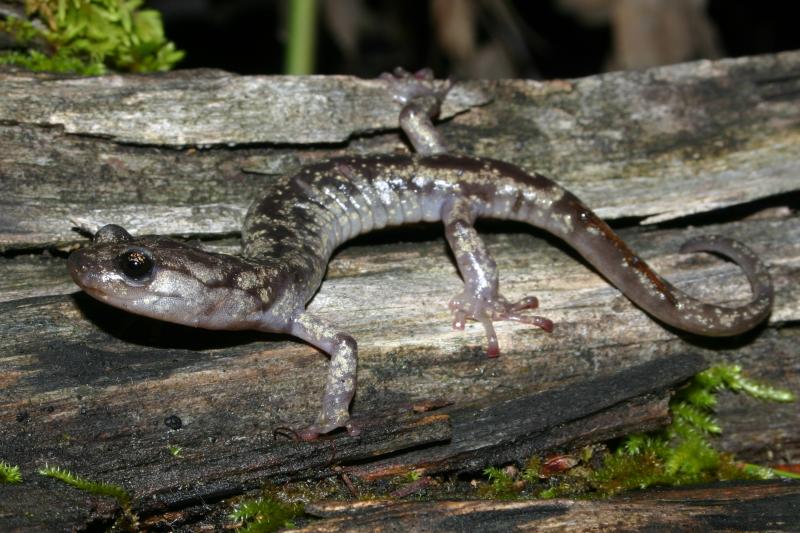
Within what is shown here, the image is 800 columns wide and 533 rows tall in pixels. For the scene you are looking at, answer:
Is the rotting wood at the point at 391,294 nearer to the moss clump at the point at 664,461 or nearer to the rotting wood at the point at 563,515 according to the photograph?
the moss clump at the point at 664,461

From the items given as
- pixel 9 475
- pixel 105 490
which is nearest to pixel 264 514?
pixel 105 490

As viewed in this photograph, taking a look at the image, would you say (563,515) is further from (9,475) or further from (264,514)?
(9,475)

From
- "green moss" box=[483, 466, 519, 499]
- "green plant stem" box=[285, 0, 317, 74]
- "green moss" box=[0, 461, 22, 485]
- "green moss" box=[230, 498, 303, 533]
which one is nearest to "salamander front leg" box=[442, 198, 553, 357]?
"green moss" box=[483, 466, 519, 499]

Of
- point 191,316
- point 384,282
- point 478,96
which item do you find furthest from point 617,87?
point 191,316

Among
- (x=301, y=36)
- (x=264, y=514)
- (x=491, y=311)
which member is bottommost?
(x=264, y=514)

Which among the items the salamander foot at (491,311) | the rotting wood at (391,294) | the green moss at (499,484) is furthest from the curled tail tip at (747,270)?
the green moss at (499,484)

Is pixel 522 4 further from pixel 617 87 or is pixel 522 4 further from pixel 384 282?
pixel 384 282

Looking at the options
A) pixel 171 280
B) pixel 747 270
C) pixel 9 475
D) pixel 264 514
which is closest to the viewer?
pixel 9 475
